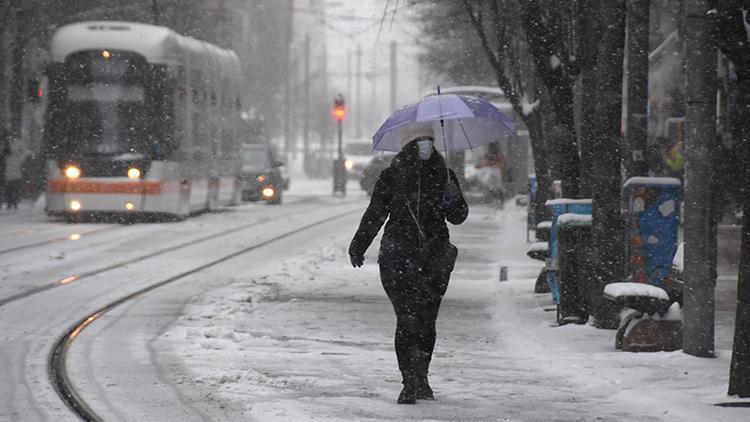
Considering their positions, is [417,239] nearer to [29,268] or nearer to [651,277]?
[651,277]

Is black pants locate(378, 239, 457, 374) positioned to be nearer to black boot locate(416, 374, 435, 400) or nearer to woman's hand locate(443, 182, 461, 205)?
black boot locate(416, 374, 435, 400)

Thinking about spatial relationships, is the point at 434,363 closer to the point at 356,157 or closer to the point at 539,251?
the point at 539,251

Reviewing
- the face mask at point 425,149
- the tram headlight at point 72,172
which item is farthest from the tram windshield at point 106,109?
the face mask at point 425,149

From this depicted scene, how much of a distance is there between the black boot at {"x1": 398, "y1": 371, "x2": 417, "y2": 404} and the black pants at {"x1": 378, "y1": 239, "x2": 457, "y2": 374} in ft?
0.13

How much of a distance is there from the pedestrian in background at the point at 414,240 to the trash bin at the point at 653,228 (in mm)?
4788

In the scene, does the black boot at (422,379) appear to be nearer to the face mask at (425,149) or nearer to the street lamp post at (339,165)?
the face mask at (425,149)

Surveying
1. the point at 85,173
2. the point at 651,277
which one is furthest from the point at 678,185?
the point at 85,173

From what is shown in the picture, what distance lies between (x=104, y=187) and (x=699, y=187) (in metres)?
18.0

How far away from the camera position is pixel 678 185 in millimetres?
12383

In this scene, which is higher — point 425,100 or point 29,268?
point 425,100

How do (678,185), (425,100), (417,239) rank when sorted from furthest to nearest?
(678,185) → (425,100) → (417,239)

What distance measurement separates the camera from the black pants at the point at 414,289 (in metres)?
7.92

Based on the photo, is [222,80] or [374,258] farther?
[222,80]

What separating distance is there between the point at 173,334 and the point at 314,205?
29.0 metres
